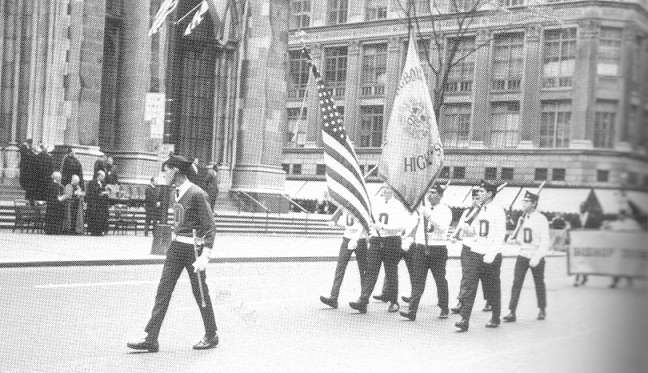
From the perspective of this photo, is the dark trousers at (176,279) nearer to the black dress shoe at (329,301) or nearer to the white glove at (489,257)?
the white glove at (489,257)

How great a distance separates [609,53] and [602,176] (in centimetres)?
16

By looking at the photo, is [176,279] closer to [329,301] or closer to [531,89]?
[329,301]

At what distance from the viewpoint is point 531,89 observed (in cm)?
248

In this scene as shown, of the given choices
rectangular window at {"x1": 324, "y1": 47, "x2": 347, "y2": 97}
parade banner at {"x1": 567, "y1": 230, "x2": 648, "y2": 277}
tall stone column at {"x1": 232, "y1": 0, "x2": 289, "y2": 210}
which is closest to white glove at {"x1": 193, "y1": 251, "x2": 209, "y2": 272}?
parade banner at {"x1": 567, "y1": 230, "x2": 648, "y2": 277}

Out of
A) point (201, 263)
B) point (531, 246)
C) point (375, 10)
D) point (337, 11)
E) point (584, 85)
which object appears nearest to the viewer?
point (584, 85)

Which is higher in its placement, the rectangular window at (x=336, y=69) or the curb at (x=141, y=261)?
the rectangular window at (x=336, y=69)

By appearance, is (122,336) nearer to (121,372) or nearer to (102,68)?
(121,372)

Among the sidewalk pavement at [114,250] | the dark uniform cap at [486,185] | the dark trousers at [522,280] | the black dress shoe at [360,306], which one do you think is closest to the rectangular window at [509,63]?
the dark trousers at [522,280]

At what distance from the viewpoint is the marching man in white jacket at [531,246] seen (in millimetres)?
1887

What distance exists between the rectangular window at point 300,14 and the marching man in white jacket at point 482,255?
135 ft

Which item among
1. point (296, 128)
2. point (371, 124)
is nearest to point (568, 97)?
point (371, 124)

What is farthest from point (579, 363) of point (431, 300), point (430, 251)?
point (431, 300)

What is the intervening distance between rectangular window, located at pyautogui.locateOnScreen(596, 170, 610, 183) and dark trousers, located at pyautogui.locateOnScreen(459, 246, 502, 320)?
8.61m

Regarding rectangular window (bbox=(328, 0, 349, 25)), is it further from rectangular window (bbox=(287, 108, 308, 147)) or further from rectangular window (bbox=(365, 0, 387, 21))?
rectangular window (bbox=(287, 108, 308, 147))
